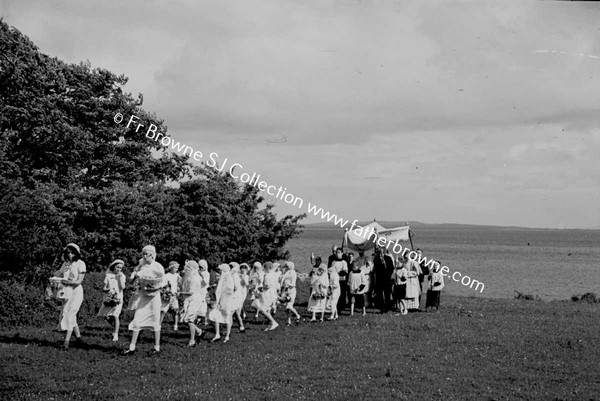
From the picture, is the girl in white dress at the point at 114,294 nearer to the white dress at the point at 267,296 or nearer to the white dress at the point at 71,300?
the white dress at the point at 71,300

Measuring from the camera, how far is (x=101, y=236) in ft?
95.2

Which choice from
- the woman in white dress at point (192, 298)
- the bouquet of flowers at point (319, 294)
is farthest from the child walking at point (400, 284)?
Answer: the woman in white dress at point (192, 298)

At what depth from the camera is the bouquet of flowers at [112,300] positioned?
1538 cm

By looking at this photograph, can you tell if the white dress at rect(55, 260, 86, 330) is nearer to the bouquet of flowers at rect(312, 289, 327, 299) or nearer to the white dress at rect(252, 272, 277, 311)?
the white dress at rect(252, 272, 277, 311)

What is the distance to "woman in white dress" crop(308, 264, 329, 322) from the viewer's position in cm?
2012

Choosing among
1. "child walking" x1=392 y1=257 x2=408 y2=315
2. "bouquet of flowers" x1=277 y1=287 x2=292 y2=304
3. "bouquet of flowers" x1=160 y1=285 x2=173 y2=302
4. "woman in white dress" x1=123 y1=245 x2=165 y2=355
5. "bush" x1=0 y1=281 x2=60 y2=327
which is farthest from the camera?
"child walking" x1=392 y1=257 x2=408 y2=315

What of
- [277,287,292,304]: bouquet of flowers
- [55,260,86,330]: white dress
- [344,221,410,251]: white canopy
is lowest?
[55,260,86,330]: white dress

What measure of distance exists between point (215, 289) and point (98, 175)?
1627cm

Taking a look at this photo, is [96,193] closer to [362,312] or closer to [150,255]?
[362,312]

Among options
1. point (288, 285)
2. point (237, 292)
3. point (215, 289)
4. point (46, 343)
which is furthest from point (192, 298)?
point (288, 285)

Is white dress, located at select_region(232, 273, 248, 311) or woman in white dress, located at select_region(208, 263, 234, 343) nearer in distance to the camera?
woman in white dress, located at select_region(208, 263, 234, 343)

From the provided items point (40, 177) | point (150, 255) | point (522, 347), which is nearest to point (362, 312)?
point (522, 347)

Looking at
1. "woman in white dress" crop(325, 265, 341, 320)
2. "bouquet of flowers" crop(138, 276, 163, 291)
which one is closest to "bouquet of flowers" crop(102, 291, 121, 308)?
"bouquet of flowers" crop(138, 276, 163, 291)

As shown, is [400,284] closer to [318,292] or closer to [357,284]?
[357,284]
